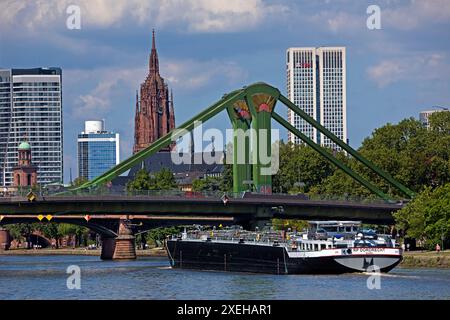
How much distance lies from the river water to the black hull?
1.47m

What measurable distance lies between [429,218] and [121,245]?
166 ft

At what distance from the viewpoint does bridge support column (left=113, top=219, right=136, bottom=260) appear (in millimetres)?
160375

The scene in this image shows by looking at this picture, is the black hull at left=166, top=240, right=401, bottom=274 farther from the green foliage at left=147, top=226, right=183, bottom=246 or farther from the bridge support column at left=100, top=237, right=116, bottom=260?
the green foliage at left=147, top=226, right=183, bottom=246

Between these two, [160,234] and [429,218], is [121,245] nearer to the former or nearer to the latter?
[160,234]

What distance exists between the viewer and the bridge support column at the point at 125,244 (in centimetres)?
16038

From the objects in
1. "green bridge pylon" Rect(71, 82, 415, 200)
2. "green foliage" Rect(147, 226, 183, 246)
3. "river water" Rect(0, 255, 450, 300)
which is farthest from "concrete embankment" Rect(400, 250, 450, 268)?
"green foliage" Rect(147, 226, 183, 246)

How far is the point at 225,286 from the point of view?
84.2 metres

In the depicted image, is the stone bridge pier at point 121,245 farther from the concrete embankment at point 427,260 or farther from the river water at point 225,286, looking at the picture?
the river water at point 225,286

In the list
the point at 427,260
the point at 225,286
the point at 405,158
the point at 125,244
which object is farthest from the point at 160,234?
the point at 225,286

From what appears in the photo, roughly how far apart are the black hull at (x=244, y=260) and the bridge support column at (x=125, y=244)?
3950 cm

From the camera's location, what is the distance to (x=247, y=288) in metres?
81.8
